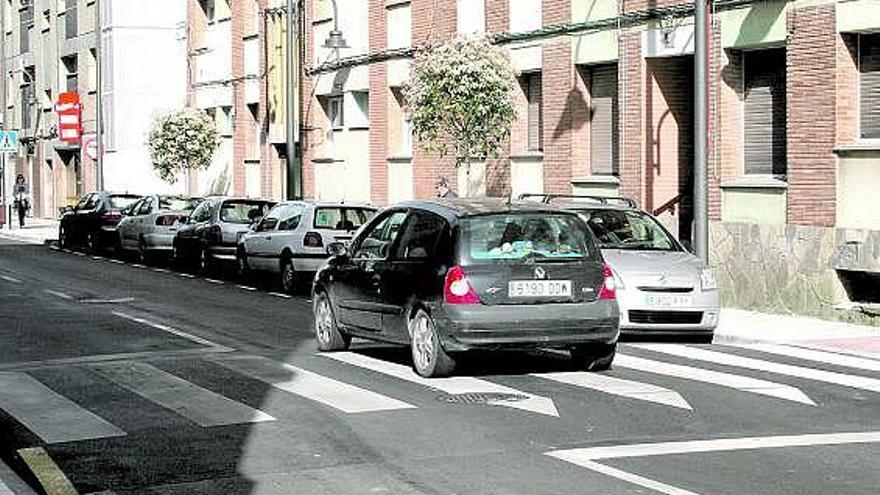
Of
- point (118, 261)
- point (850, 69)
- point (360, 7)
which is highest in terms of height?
point (360, 7)

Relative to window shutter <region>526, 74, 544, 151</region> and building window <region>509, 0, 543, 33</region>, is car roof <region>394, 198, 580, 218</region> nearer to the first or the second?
building window <region>509, 0, 543, 33</region>

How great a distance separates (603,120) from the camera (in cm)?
2519

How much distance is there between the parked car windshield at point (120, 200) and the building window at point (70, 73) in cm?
2227

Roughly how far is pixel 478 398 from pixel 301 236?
1271 centimetres

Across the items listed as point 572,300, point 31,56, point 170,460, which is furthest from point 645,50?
point 31,56

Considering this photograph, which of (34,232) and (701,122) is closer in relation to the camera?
(701,122)

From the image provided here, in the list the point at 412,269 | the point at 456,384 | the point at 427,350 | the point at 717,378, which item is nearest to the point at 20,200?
the point at 412,269

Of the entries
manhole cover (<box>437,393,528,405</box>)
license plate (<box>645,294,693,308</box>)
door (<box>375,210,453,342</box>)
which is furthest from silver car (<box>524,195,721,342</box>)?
manhole cover (<box>437,393,528,405</box>)

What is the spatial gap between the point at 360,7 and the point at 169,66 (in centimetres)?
2135

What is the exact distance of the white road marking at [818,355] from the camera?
14.4 metres

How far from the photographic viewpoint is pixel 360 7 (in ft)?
112

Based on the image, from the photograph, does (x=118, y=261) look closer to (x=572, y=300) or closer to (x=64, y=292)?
(x=64, y=292)

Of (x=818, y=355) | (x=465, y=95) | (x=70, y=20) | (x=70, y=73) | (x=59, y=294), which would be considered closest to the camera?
(x=818, y=355)

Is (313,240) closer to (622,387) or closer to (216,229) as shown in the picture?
(216,229)
